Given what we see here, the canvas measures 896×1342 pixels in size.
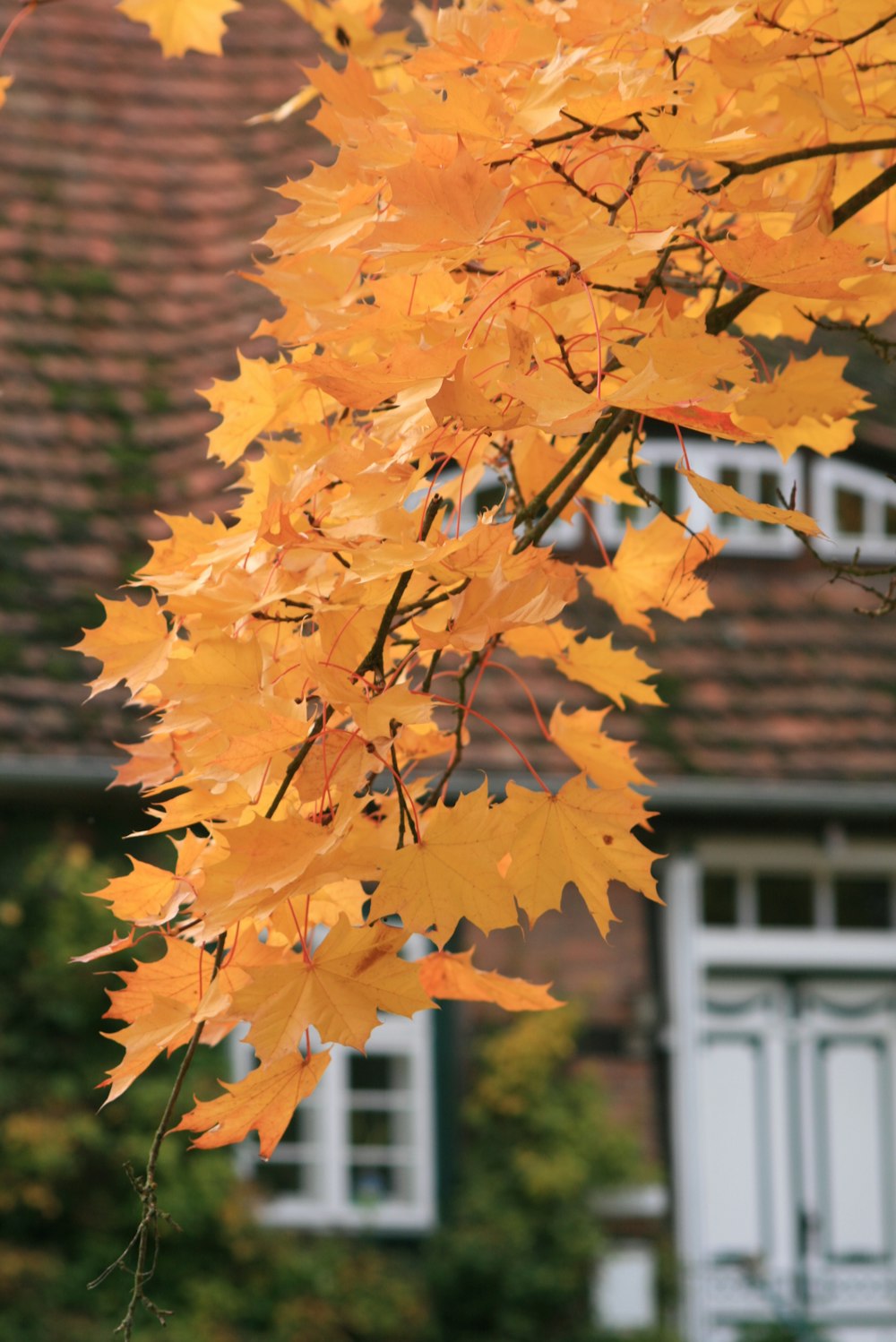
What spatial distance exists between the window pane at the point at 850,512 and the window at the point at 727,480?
0.18m

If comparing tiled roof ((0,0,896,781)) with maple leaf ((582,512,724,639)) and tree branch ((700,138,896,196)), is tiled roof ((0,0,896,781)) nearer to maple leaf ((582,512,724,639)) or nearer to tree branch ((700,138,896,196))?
maple leaf ((582,512,724,639))

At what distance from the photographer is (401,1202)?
6.77 m

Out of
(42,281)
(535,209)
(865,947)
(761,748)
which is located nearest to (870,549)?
(761,748)

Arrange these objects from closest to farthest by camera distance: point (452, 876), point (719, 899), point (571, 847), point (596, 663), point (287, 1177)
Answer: point (452, 876)
point (571, 847)
point (596, 663)
point (287, 1177)
point (719, 899)

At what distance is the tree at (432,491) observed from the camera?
56.1 inches

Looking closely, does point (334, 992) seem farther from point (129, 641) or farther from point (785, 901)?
point (785, 901)

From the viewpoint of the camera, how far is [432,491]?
163 centimetres

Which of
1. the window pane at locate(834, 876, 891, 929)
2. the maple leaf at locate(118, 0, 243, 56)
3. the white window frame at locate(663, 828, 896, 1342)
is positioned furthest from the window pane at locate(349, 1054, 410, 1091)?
the maple leaf at locate(118, 0, 243, 56)

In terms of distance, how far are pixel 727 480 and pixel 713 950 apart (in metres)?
2.13

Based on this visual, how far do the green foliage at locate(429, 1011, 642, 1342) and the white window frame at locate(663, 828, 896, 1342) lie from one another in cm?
40

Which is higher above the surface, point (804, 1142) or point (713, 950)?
point (713, 950)

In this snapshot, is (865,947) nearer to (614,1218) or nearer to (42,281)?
(614,1218)

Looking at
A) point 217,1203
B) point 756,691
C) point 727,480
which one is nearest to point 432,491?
point 217,1203

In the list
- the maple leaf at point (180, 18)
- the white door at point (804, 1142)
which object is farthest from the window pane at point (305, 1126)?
the maple leaf at point (180, 18)
